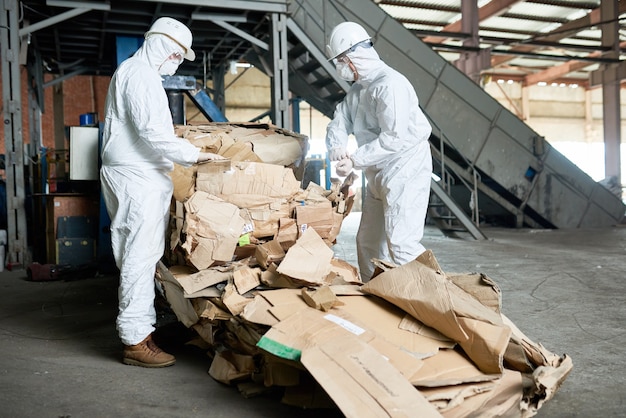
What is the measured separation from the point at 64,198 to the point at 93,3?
261 cm

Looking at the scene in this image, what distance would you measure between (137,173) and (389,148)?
1445 millimetres

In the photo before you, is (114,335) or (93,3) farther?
(93,3)

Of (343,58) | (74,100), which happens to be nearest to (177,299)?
(343,58)

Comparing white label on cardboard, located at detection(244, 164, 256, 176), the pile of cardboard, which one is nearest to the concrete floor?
the pile of cardboard

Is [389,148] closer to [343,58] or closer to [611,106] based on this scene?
[343,58]

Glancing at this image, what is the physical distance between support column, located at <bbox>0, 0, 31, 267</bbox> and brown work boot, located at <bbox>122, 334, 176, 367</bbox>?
4.11 m

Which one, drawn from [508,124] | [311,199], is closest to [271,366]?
[311,199]

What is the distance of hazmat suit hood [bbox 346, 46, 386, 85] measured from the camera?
3.31 metres

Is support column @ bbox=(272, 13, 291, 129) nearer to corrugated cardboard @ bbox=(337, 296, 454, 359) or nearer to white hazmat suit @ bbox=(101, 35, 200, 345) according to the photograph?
white hazmat suit @ bbox=(101, 35, 200, 345)

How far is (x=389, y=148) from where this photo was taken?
10.4 feet

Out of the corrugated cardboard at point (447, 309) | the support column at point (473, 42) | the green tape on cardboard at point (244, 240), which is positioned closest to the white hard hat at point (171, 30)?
the green tape on cardboard at point (244, 240)

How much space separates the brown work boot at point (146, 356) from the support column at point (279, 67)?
15.2 feet

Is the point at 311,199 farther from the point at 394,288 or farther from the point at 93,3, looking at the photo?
the point at 93,3

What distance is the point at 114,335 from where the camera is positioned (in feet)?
11.3
